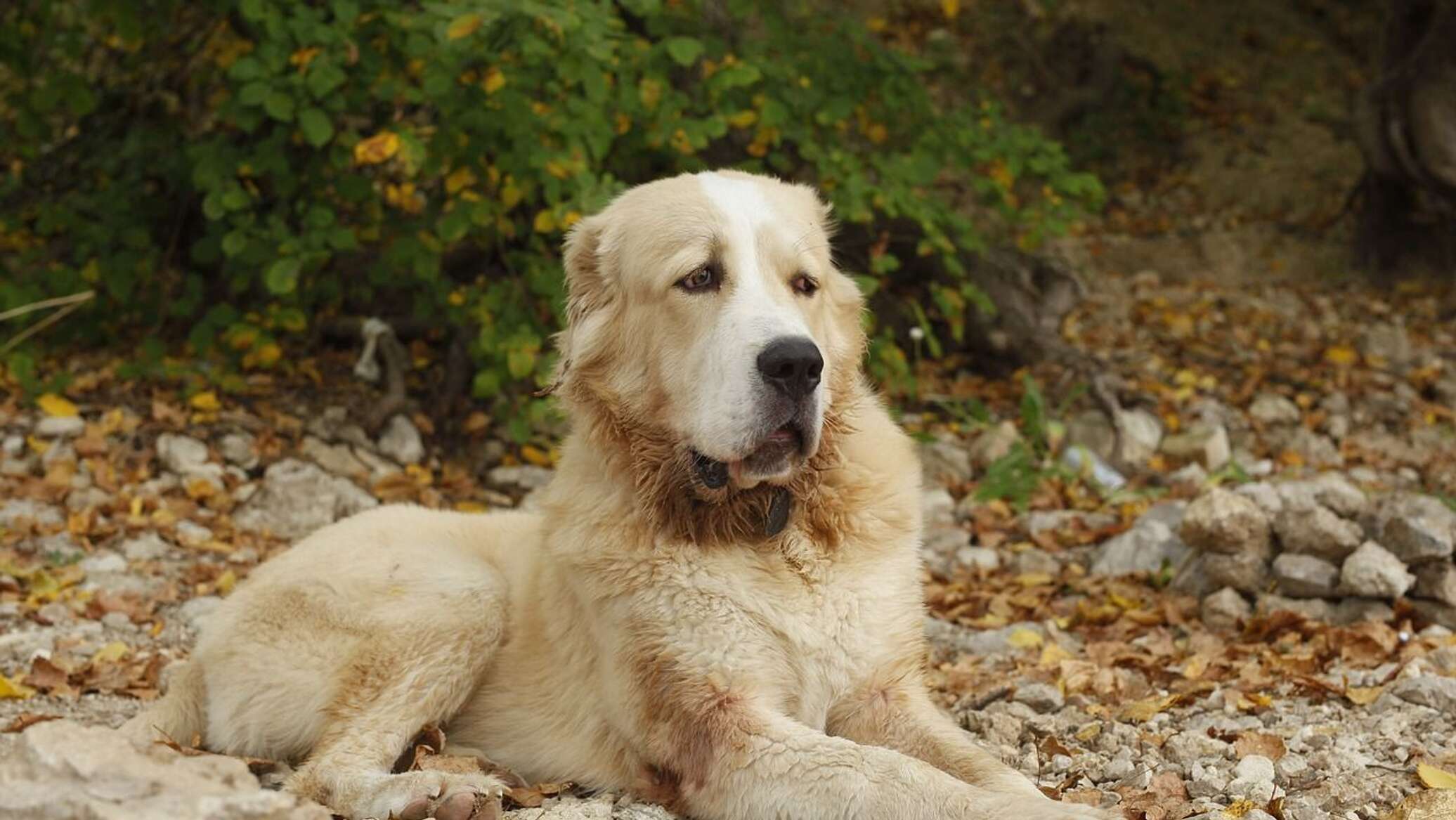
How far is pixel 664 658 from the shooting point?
3.25 metres

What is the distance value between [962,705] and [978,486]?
9.50ft

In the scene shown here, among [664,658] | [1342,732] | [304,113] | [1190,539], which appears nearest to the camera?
[664,658]

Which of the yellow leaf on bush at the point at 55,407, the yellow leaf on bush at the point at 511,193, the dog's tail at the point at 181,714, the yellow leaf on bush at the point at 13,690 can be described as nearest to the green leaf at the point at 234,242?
the yellow leaf on bush at the point at 55,407

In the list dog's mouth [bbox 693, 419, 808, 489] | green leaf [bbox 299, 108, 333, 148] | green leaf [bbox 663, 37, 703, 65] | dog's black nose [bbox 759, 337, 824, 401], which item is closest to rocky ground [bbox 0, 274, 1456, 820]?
dog's mouth [bbox 693, 419, 808, 489]

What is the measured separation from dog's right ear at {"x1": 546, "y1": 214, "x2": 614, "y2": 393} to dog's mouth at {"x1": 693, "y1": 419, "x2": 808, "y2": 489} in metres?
0.50

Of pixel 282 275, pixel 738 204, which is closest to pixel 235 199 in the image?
pixel 282 275

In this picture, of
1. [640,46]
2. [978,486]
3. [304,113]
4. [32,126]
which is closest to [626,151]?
[640,46]

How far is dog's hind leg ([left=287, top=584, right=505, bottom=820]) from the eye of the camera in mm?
3268

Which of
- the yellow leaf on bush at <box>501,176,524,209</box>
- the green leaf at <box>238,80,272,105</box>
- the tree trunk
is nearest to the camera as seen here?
the green leaf at <box>238,80,272,105</box>

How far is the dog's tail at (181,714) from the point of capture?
12.3 ft

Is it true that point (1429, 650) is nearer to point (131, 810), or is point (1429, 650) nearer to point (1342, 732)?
point (1342, 732)

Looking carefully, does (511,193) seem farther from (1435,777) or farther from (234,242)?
(1435,777)

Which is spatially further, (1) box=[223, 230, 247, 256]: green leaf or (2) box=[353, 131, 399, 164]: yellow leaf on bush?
(1) box=[223, 230, 247, 256]: green leaf

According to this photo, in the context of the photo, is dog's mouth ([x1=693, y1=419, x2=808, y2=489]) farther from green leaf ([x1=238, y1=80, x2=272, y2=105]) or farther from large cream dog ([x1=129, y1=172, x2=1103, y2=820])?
green leaf ([x1=238, y1=80, x2=272, y2=105])
